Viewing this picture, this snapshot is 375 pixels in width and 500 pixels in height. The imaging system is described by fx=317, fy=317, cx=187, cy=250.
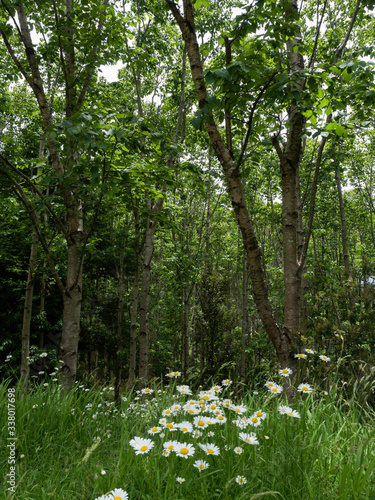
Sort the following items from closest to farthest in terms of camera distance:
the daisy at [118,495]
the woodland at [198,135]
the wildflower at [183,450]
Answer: the daisy at [118,495] → the wildflower at [183,450] → the woodland at [198,135]

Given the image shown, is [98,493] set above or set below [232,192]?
below

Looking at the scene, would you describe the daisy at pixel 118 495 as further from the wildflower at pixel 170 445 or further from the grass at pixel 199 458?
the wildflower at pixel 170 445

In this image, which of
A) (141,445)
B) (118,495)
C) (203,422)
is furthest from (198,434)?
(118,495)

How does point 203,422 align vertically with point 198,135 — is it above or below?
below

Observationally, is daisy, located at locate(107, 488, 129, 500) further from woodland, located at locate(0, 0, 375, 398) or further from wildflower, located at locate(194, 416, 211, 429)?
woodland, located at locate(0, 0, 375, 398)

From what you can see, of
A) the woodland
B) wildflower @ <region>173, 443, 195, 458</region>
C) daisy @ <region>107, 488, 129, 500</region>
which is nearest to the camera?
daisy @ <region>107, 488, 129, 500</region>

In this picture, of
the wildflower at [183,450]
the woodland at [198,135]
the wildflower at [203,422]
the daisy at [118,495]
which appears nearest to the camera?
the daisy at [118,495]

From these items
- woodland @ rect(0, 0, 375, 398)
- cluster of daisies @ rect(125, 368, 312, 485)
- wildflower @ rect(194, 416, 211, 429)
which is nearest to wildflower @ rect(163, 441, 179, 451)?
cluster of daisies @ rect(125, 368, 312, 485)

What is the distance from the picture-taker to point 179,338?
51.3 feet

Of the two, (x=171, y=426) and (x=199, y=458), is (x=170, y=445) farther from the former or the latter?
(x=199, y=458)

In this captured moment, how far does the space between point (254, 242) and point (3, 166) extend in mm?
2937

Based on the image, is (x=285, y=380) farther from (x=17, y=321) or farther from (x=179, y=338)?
(x=179, y=338)

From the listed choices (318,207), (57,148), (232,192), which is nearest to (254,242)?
(232,192)

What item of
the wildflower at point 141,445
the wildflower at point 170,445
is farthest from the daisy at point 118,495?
the wildflower at point 170,445
